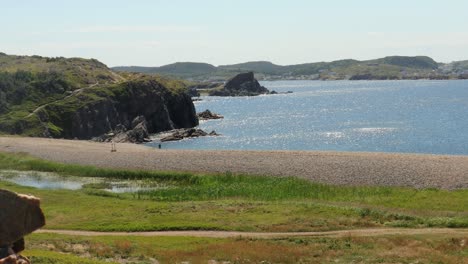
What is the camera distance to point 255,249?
40406 millimetres

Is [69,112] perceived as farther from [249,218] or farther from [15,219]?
[15,219]

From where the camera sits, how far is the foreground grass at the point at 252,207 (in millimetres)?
50344

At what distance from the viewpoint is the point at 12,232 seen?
2584 centimetres

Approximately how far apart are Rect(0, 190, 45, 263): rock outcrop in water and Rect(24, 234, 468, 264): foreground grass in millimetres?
8255

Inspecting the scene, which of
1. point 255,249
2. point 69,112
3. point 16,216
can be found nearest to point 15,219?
point 16,216

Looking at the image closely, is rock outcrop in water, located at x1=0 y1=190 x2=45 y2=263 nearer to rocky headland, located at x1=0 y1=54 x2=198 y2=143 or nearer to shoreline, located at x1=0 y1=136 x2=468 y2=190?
shoreline, located at x1=0 y1=136 x2=468 y2=190

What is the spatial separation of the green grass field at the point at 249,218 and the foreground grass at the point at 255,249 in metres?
0.08

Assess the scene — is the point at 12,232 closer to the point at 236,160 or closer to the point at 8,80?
the point at 236,160

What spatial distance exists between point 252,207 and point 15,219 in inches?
1360

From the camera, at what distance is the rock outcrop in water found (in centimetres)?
2548

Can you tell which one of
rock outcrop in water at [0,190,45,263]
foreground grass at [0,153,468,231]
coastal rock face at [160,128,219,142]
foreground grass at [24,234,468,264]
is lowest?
coastal rock face at [160,128,219,142]

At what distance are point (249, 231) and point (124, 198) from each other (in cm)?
2563

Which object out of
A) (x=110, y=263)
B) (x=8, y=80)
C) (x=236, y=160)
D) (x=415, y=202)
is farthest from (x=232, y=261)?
(x=8, y=80)

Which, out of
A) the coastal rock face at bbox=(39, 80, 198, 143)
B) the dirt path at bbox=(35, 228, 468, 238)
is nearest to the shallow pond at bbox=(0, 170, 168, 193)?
the dirt path at bbox=(35, 228, 468, 238)
